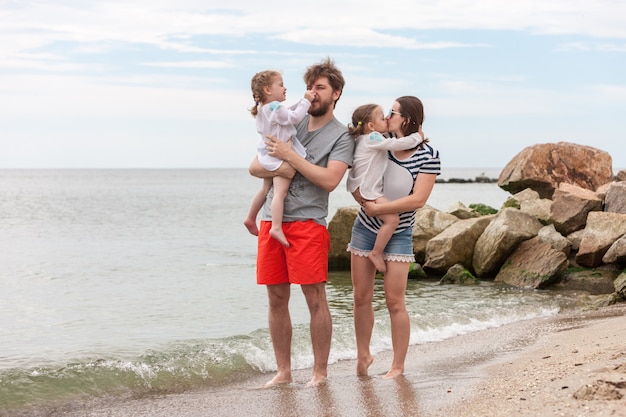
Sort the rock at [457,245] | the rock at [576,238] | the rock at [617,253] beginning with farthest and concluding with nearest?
1. the rock at [457,245]
2. the rock at [576,238]
3. the rock at [617,253]

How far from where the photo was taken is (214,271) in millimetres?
15906

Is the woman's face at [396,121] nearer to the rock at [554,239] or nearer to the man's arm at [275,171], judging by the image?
the man's arm at [275,171]

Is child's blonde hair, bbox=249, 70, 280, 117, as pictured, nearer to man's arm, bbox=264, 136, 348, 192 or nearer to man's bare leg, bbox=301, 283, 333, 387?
man's arm, bbox=264, 136, 348, 192

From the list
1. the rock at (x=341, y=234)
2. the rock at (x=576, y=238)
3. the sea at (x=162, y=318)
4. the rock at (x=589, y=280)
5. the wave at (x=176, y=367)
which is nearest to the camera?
the wave at (x=176, y=367)

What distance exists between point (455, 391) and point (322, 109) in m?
2.10

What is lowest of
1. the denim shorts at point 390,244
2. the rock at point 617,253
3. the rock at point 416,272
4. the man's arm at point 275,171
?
the rock at point 416,272

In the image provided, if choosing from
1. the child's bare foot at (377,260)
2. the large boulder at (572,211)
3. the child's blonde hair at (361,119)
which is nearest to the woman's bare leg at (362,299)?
the child's bare foot at (377,260)

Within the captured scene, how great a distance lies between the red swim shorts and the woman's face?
0.86m

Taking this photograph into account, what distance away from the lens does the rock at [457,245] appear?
12938 millimetres

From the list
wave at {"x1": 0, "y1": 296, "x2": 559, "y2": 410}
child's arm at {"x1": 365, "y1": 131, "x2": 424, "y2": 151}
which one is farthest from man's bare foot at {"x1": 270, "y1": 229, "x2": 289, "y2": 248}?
wave at {"x1": 0, "y1": 296, "x2": 559, "y2": 410}

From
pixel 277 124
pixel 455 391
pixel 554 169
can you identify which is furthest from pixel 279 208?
pixel 554 169

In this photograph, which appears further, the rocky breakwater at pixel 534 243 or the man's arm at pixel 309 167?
the rocky breakwater at pixel 534 243

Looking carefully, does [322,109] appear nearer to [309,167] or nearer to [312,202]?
[309,167]

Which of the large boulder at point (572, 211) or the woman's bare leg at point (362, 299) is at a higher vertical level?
the woman's bare leg at point (362, 299)
